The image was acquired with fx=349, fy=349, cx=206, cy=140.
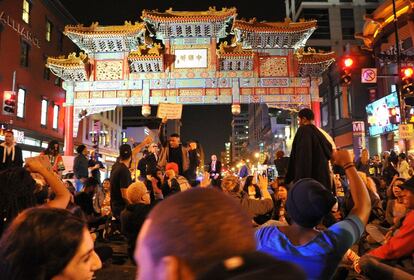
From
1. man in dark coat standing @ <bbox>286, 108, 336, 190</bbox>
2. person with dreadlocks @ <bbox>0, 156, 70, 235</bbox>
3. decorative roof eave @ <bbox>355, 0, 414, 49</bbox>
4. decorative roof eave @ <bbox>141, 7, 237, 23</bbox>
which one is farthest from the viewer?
decorative roof eave @ <bbox>141, 7, 237, 23</bbox>

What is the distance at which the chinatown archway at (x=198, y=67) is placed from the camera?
63.9ft

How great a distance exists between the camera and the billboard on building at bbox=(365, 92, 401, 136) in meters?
24.1

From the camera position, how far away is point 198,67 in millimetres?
19625

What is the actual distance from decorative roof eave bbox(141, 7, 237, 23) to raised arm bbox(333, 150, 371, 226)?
1795 cm

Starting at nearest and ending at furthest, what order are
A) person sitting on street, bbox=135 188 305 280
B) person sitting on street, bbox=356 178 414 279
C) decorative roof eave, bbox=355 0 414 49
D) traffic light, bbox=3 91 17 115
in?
1. person sitting on street, bbox=135 188 305 280
2. person sitting on street, bbox=356 178 414 279
3. decorative roof eave, bbox=355 0 414 49
4. traffic light, bbox=3 91 17 115

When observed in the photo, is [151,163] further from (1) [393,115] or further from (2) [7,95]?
(1) [393,115]

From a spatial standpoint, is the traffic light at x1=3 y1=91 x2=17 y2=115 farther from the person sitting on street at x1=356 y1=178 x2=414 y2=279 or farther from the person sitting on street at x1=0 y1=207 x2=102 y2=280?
the person sitting on street at x1=0 y1=207 x2=102 y2=280

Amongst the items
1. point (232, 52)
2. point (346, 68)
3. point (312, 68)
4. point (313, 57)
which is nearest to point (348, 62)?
point (346, 68)

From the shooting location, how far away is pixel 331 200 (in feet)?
7.73

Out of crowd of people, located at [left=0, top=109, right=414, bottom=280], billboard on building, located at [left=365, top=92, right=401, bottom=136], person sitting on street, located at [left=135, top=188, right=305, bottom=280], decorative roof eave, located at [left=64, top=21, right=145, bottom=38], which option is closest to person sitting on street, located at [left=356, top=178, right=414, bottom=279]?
crowd of people, located at [left=0, top=109, right=414, bottom=280]

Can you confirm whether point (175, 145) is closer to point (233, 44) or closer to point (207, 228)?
point (207, 228)

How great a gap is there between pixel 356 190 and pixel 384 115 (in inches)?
1052

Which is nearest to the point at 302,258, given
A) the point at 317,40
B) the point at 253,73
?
the point at 253,73

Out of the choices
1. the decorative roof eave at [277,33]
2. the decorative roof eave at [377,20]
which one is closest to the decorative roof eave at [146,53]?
the decorative roof eave at [277,33]
